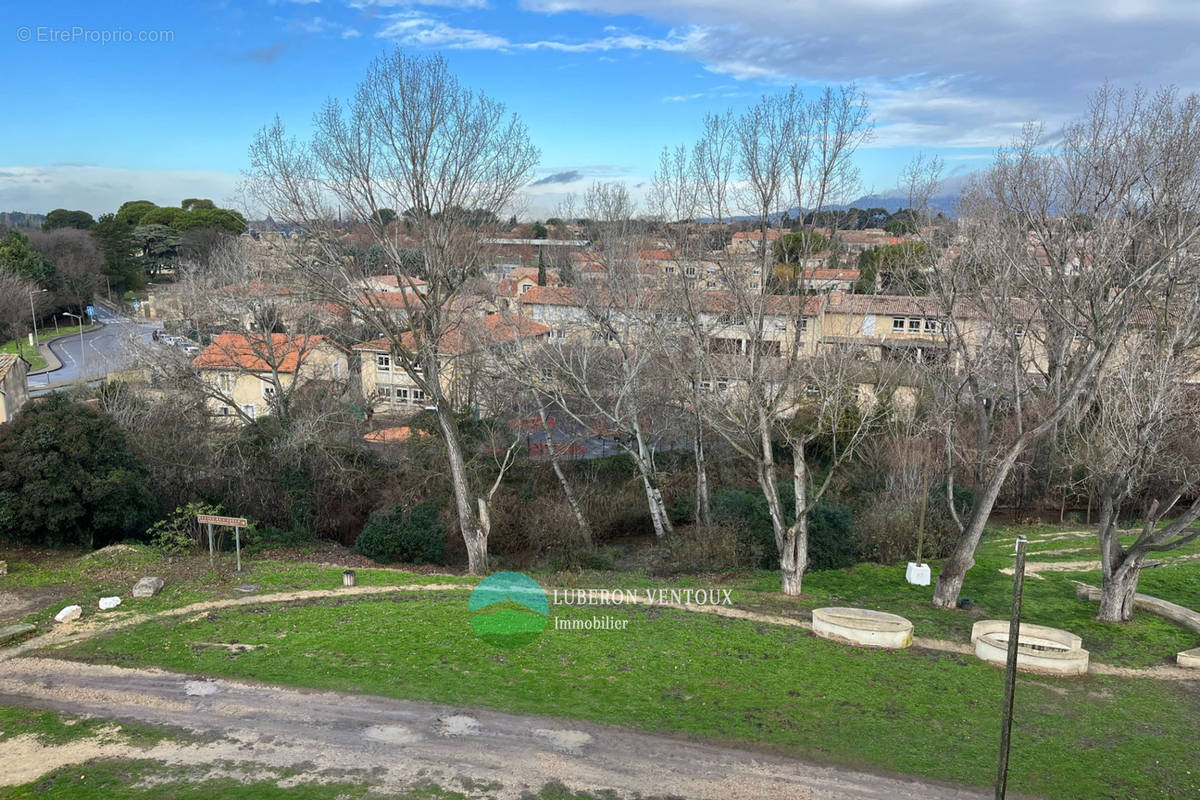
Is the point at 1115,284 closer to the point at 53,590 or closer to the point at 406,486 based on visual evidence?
the point at 406,486

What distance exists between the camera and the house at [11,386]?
25.0 m

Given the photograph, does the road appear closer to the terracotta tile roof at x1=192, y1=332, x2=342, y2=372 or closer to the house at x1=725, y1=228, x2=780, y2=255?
the terracotta tile roof at x1=192, y1=332, x2=342, y2=372

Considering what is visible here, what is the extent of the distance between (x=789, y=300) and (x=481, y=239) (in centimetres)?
802

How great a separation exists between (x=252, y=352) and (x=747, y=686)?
24123 mm

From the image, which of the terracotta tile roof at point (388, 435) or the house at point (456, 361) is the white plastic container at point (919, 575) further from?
the terracotta tile roof at point (388, 435)

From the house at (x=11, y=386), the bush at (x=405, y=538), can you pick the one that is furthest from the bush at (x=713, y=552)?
the house at (x=11, y=386)

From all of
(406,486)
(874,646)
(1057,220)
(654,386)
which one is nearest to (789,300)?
(1057,220)

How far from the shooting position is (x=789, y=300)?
16609 mm

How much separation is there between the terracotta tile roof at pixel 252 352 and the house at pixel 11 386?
5670mm

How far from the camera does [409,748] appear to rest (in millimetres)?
9734

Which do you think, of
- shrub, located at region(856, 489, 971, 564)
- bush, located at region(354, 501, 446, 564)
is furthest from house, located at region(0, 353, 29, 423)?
shrub, located at region(856, 489, 971, 564)

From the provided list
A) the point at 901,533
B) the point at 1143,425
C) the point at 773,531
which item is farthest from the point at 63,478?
the point at 1143,425

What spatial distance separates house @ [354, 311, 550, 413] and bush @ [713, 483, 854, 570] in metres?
8.12

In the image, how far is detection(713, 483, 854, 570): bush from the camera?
782 inches
